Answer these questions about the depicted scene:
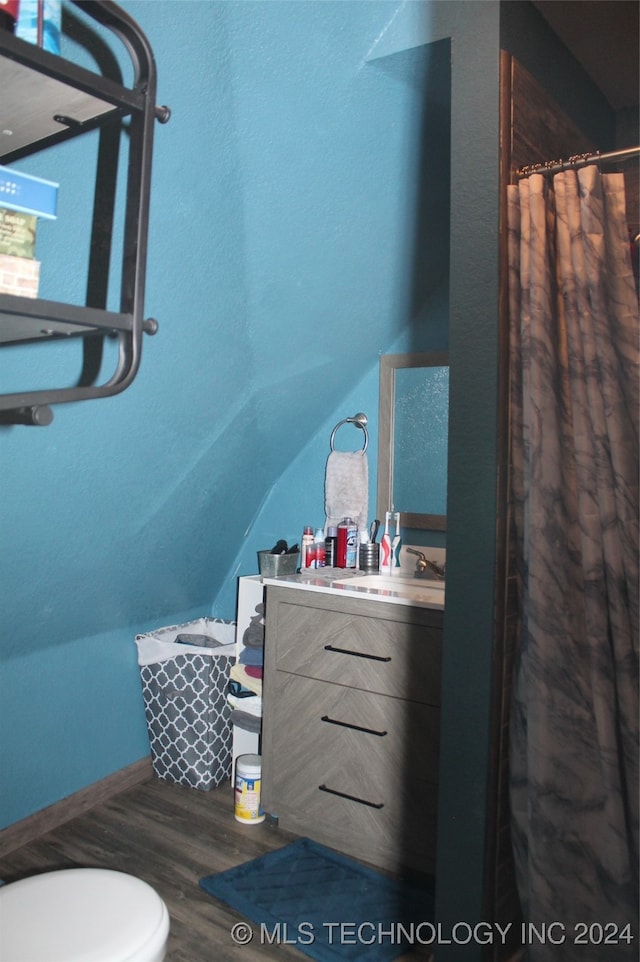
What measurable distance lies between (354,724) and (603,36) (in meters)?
2.30

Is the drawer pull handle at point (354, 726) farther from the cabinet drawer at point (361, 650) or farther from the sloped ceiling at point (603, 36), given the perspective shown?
the sloped ceiling at point (603, 36)

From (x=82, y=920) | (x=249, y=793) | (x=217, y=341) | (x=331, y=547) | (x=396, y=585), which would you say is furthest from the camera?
(x=331, y=547)

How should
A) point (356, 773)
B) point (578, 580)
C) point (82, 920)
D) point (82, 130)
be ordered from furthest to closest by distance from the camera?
point (356, 773)
point (578, 580)
point (82, 920)
point (82, 130)

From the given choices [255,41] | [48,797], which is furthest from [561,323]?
[48,797]

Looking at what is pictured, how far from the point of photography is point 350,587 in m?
2.61

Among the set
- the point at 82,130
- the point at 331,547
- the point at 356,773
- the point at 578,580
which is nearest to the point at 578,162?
the point at 578,580

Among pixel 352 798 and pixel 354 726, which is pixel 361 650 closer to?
pixel 354 726

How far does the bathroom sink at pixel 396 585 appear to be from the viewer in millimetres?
2635

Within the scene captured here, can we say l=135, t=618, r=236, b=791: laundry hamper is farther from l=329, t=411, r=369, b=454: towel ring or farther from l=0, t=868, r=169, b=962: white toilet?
l=0, t=868, r=169, b=962: white toilet

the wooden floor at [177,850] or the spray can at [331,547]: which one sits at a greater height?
the spray can at [331,547]

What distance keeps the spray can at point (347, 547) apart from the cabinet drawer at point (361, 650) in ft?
1.34

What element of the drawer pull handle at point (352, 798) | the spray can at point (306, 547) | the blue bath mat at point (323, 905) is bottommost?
the blue bath mat at point (323, 905)

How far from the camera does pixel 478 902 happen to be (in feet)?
5.27

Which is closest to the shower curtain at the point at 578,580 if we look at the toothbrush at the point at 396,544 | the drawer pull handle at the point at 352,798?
the drawer pull handle at the point at 352,798
